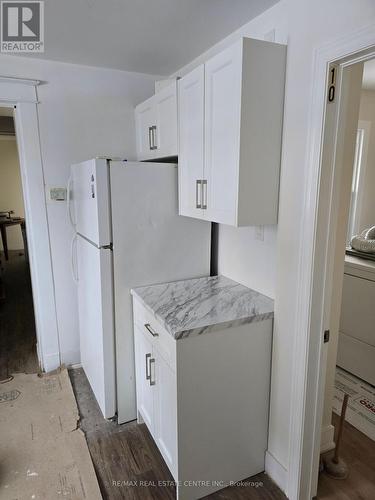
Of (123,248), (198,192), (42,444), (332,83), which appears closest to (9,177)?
(123,248)

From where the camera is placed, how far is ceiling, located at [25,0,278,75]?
5.42ft

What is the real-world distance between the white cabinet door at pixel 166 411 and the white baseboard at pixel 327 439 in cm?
92

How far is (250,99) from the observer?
1486 mm

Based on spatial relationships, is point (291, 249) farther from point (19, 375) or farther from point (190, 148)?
point (19, 375)

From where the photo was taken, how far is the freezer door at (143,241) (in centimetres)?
201

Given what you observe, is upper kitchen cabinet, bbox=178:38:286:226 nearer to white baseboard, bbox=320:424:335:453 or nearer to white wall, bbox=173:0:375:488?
white wall, bbox=173:0:375:488

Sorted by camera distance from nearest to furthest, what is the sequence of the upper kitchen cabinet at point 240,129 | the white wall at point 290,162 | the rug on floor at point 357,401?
the white wall at point 290,162 → the upper kitchen cabinet at point 240,129 → the rug on floor at point 357,401

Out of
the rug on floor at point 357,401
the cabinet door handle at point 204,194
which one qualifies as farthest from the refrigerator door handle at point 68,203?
the rug on floor at point 357,401

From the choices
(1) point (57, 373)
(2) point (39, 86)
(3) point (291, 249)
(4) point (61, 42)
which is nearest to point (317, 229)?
(3) point (291, 249)

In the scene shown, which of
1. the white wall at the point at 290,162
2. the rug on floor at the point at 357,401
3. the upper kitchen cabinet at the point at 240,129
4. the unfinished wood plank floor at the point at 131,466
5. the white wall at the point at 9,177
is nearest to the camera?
the white wall at the point at 290,162

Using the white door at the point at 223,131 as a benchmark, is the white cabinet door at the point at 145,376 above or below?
below

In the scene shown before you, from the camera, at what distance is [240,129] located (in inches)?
59.0

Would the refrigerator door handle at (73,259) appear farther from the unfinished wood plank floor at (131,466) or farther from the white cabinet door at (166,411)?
the white cabinet door at (166,411)

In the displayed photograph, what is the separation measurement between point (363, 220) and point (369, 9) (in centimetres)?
296
